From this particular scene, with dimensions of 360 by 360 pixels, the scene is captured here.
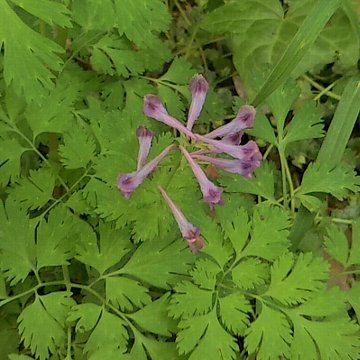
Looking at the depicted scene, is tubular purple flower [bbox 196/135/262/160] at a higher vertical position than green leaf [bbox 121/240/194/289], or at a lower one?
higher

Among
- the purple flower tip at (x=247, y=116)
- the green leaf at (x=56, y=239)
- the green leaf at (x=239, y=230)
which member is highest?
the purple flower tip at (x=247, y=116)

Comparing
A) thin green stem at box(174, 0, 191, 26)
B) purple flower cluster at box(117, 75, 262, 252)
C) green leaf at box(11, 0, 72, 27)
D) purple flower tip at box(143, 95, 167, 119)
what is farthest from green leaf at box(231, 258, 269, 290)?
thin green stem at box(174, 0, 191, 26)

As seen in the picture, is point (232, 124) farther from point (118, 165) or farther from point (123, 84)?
point (123, 84)

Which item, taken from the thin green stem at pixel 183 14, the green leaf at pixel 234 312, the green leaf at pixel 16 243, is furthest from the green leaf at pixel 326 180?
the thin green stem at pixel 183 14

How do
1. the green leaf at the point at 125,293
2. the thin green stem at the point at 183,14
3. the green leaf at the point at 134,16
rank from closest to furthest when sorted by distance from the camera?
the green leaf at the point at 134,16 → the green leaf at the point at 125,293 → the thin green stem at the point at 183,14

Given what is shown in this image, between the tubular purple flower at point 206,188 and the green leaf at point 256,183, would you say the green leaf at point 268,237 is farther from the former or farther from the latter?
the tubular purple flower at point 206,188

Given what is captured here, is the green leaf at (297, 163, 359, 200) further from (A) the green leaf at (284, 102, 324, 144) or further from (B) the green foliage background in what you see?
(A) the green leaf at (284, 102, 324, 144)
